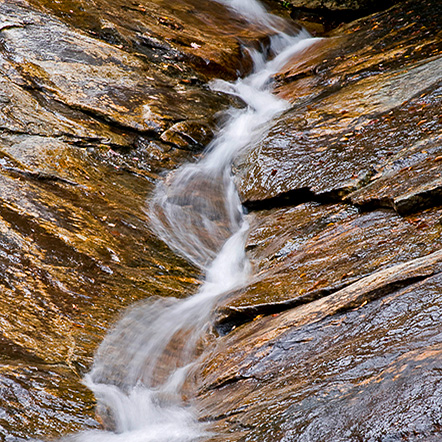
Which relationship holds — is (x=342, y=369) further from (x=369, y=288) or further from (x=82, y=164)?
(x=82, y=164)

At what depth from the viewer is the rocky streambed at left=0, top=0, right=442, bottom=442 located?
314 centimetres

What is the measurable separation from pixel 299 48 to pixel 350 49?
7.38ft

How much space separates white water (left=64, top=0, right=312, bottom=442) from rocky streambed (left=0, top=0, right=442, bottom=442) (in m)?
0.19

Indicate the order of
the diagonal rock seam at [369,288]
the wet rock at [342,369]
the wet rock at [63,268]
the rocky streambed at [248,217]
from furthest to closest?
the wet rock at [63,268] → the diagonal rock seam at [369,288] → the rocky streambed at [248,217] → the wet rock at [342,369]

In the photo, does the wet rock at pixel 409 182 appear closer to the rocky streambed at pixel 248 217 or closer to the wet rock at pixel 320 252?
the rocky streambed at pixel 248 217

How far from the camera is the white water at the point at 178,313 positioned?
13.4 ft

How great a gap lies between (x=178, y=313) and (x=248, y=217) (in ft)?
7.25

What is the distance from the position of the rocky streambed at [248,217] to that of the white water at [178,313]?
0.62 feet

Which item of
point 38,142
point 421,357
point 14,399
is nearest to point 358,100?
point 38,142

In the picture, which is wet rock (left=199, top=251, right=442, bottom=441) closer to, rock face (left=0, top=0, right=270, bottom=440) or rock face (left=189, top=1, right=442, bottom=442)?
rock face (left=189, top=1, right=442, bottom=442)

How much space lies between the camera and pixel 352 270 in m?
4.39

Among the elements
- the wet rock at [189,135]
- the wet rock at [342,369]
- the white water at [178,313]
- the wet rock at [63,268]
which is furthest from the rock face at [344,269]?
the wet rock at [63,268]

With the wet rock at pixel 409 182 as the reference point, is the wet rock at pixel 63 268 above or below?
above

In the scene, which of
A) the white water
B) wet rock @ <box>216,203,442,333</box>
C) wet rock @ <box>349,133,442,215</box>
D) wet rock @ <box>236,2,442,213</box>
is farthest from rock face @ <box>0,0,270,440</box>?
wet rock @ <box>349,133,442,215</box>
